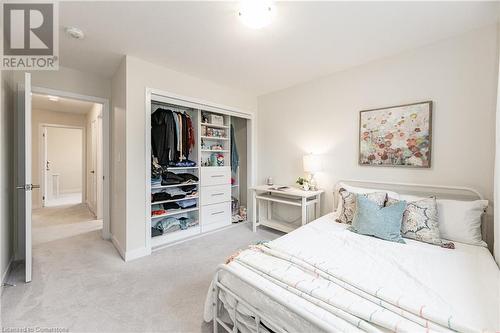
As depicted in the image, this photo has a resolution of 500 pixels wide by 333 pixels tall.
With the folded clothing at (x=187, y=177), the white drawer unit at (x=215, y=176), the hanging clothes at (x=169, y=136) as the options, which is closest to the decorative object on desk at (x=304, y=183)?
the white drawer unit at (x=215, y=176)

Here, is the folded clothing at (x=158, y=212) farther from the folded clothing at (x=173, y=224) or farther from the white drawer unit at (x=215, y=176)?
the white drawer unit at (x=215, y=176)

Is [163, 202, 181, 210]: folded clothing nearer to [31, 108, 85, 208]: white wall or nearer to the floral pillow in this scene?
the floral pillow

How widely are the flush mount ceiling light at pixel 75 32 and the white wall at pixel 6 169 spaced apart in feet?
2.55

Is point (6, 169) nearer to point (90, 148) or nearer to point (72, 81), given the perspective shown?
point (72, 81)

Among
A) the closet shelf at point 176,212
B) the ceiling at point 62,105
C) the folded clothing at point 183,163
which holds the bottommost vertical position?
the closet shelf at point 176,212

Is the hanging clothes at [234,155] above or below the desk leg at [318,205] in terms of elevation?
above

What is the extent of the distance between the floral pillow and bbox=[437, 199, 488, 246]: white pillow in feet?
0.29

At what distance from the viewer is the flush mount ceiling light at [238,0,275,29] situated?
165cm

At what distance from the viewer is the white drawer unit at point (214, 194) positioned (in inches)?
138

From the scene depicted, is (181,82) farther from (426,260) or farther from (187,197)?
(426,260)

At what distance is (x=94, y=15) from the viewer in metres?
1.81

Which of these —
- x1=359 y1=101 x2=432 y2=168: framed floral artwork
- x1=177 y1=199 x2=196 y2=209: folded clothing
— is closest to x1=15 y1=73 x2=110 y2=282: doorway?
x1=177 y1=199 x2=196 y2=209: folded clothing

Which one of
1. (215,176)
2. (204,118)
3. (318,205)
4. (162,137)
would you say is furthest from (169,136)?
(318,205)

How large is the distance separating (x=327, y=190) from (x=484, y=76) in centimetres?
196
